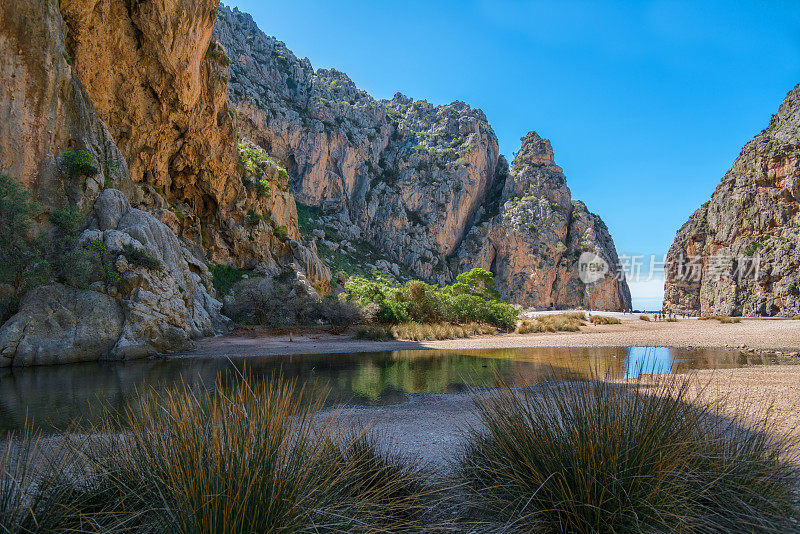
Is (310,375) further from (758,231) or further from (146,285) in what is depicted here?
(758,231)

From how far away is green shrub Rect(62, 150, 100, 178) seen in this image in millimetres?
16734

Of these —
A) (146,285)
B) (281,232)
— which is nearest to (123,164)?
(146,285)

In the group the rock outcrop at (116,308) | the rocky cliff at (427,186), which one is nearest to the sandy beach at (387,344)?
the rock outcrop at (116,308)

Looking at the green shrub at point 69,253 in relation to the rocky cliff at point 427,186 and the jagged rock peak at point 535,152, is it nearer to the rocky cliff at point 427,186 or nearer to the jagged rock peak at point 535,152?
the rocky cliff at point 427,186

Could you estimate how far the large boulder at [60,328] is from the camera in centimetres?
1298

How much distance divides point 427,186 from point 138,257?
7490 cm

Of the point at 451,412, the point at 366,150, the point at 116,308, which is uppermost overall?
the point at 366,150

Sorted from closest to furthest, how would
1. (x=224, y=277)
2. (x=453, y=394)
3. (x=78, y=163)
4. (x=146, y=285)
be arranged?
(x=453, y=394) → (x=78, y=163) → (x=146, y=285) → (x=224, y=277)

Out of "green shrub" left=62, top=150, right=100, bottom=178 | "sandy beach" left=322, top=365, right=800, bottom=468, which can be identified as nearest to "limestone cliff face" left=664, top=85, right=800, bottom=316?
"sandy beach" left=322, top=365, right=800, bottom=468

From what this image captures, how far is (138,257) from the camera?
56.5ft

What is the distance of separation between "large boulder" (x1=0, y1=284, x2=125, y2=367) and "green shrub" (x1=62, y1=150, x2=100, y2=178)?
5.79 m

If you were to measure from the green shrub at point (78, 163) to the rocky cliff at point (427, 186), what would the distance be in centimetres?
5366

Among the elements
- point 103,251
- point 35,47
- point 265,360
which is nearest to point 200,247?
point 103,251

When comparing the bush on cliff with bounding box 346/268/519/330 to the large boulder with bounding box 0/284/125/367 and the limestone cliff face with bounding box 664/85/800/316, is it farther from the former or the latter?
the limestone cliff face with bounding box 664/85/800/316
